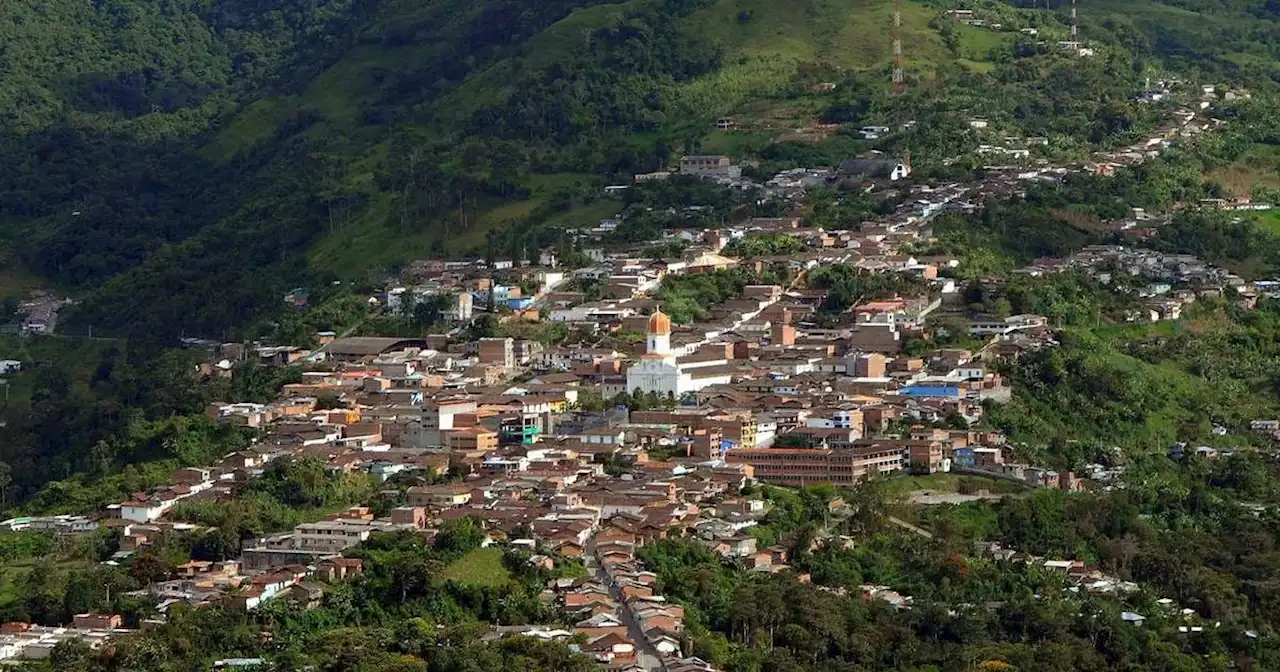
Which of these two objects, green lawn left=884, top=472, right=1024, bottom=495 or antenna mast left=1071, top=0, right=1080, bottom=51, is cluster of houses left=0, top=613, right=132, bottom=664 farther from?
antenna mast left=1071, top=0, right=1080, bottom=51

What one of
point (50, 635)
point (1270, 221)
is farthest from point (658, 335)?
point (1270, 221)

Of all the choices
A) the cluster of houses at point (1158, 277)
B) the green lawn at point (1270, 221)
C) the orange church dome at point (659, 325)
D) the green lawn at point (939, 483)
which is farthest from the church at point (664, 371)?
the green lawn at point (1270, 221)

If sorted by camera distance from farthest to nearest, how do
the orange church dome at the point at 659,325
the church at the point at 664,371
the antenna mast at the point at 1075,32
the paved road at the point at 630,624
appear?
the antenna mast at the point at 1075,32 → the orange church dome at the point at 659,325 → the church at the point at 664,371 → the paved road at the point at 630,624

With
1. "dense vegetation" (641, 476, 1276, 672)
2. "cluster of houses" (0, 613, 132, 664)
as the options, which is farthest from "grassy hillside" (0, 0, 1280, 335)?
"cluster of houses" (0, 613, 132, 664)

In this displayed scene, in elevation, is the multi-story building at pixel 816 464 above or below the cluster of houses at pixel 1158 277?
below

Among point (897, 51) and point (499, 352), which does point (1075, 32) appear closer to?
→ point (897, 51)

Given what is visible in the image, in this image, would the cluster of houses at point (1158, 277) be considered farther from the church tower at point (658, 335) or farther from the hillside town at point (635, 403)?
the church tower at point (658, 335)

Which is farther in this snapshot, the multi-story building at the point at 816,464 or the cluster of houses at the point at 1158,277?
the cluster of houses at the point at 1158,277
